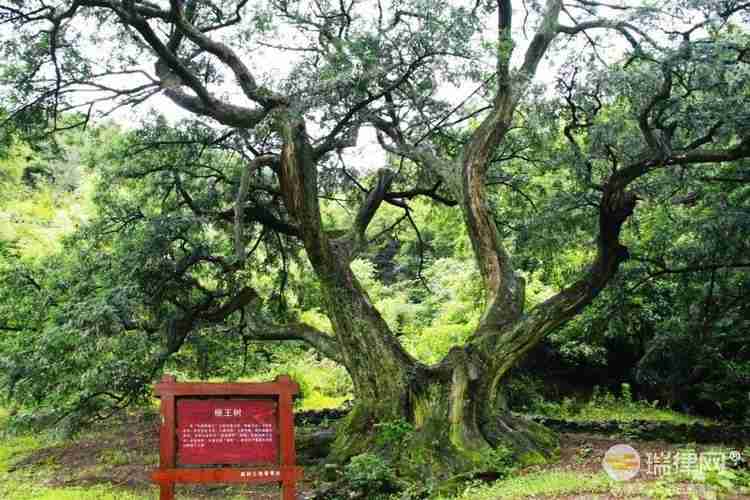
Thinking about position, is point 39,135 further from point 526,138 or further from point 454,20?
point 526,138

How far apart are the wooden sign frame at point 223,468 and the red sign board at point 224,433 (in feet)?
0.17

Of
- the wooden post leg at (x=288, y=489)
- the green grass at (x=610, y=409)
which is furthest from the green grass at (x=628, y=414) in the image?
the wooden post leg at (x=288, y=489)

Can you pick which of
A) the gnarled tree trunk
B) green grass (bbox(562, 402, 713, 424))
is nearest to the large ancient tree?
the gnarled tree trunk

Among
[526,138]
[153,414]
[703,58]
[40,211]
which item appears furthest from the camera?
[40,211]

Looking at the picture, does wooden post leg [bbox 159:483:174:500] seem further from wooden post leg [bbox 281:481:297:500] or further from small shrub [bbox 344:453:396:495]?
small shrub [bbox 344:453:396:495]

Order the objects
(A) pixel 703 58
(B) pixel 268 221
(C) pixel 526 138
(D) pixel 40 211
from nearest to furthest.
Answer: (A) pixel 703 58 < (B) pixel 268 221 < (C) pixel 526 138 < (D) pixel 40 211

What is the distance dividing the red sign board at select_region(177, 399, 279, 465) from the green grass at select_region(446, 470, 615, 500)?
186 cm

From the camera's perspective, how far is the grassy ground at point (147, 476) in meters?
5.25

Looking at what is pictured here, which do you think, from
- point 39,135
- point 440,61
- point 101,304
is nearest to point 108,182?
point 39,135

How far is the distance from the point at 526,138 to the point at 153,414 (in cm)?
1020

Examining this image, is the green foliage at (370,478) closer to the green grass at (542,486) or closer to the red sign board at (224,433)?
the green grass at (542,486)

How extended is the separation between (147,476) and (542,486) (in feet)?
17.5

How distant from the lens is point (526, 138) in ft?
33.9

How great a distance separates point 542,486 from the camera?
602cm
